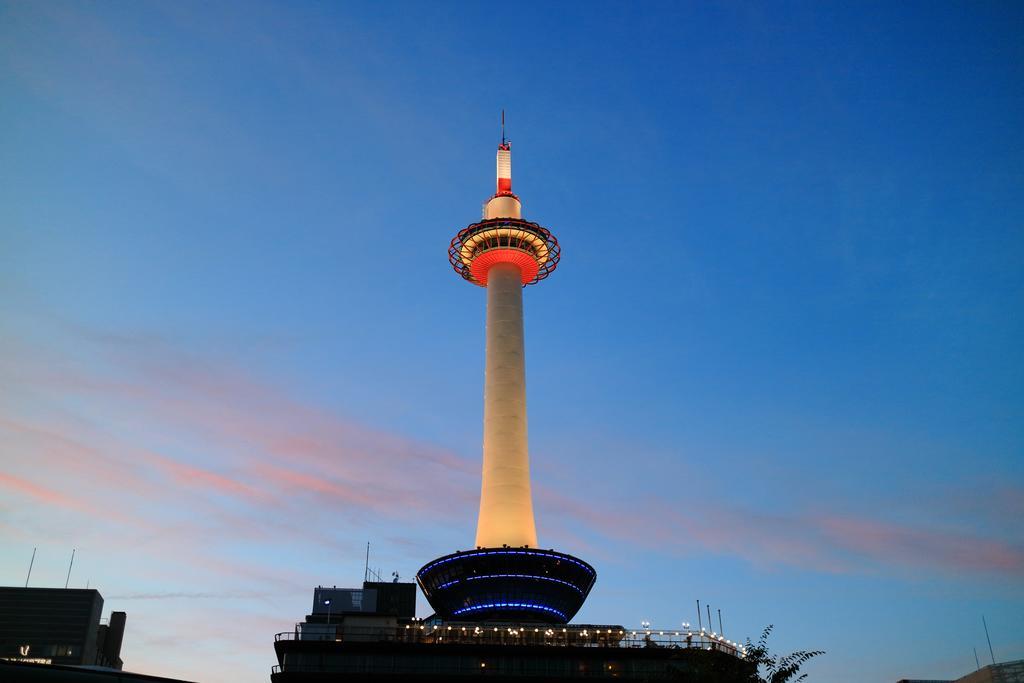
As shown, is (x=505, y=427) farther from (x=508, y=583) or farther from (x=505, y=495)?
(x=508, y=583)

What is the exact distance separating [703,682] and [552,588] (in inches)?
2385

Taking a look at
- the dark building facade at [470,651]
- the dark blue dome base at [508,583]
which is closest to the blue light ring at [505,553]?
the dark blue dome base at [508,583]

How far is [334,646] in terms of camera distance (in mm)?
→ 108438

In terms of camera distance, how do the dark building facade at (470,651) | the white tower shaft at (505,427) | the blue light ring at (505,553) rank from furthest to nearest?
the white tower shaft at (505,427), the blue light ring at (505,553), the dark building facade at (470,651)

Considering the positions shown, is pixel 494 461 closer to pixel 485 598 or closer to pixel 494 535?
pixel 494 535

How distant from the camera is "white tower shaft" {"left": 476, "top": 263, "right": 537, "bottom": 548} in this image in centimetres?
12456

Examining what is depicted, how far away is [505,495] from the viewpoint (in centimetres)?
12631

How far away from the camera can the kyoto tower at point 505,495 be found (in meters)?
119

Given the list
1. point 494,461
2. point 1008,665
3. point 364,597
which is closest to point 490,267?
point 494,461

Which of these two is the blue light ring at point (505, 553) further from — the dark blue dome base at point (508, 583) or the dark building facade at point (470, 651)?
the dark building facade at point (470, 651)

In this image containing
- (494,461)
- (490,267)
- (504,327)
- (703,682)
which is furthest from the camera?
(490,267)

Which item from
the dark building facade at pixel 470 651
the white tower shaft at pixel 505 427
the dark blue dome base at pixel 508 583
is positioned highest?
the white tower shaft at pixel 505 427

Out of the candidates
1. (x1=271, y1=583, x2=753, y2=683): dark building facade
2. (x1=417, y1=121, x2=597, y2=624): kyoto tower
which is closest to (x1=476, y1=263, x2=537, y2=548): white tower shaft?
(x1=417, y1=121, x2=597, y2=624): kyoto tower

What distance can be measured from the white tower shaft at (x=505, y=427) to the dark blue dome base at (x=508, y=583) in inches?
160
